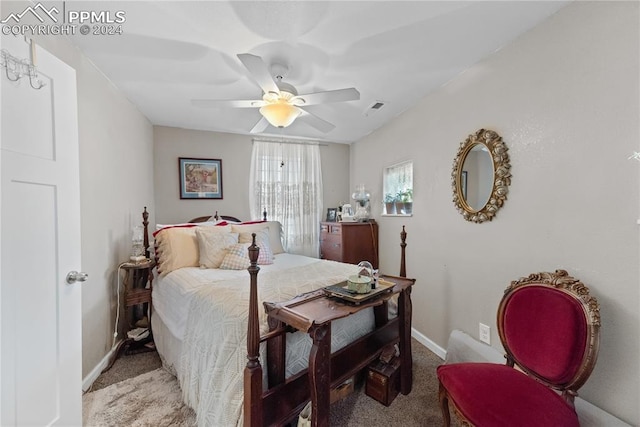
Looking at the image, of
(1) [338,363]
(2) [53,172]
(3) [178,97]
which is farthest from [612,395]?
→ (3) [178,97]

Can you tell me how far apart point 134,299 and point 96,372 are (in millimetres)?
562

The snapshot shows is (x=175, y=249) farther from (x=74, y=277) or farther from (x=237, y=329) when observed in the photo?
(x=237, y=329)

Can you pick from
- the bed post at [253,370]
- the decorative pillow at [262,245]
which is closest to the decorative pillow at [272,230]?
the decorative pillow at [262,245]

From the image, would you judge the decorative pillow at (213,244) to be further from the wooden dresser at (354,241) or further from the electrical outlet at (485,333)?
the electrical outlet at (485,333)

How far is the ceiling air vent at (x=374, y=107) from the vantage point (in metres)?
2.68

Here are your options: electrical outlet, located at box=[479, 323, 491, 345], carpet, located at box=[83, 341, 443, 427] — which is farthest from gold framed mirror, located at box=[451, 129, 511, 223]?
carpet, located at box=[83, 341, 443, 427]

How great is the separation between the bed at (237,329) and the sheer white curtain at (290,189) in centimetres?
127

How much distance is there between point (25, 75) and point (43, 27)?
691mm

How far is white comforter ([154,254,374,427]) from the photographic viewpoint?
1.31m

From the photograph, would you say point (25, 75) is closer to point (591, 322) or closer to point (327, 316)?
point (327, 316)

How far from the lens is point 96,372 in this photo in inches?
77.0

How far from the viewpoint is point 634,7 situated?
3.86 feet

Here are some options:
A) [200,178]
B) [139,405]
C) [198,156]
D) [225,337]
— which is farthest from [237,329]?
[198,156]

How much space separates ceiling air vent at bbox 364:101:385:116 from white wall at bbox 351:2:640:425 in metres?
0.52
